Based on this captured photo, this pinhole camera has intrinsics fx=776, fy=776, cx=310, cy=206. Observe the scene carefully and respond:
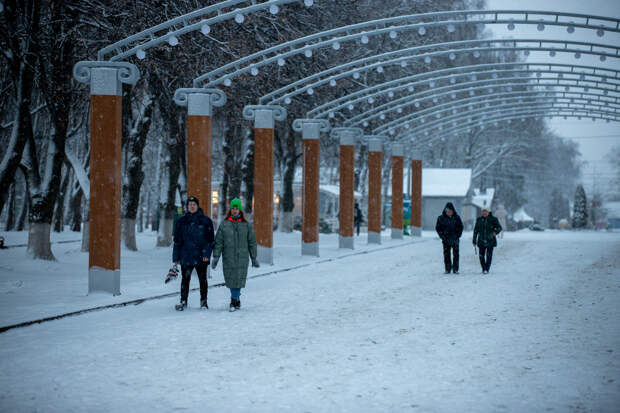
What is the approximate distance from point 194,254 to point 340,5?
16.6 metres

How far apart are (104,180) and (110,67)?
6.60 feet

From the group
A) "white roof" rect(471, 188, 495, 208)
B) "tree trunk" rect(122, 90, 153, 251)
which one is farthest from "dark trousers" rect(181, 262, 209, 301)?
"white roof" rect(471, 188, 495, 208)

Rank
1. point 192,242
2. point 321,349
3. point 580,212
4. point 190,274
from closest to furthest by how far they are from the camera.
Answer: point 321,349
point 192,242
point 190,274
point 580,212

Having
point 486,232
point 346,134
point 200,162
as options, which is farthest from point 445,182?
point 200,162

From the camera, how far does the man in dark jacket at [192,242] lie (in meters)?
11.9

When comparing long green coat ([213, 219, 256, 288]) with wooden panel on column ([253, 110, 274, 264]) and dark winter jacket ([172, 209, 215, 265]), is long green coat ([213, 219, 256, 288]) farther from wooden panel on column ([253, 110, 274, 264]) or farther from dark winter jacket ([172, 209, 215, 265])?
wooden panel on column ([253, 110, 274, 264])

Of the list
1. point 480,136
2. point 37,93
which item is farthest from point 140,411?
point 480,136

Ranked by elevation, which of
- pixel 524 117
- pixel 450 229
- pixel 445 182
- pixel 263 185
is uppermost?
pixel 524 117

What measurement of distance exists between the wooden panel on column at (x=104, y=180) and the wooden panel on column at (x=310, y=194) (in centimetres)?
1208

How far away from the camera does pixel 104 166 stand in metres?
13.8

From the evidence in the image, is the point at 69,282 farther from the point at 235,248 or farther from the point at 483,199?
the point at 483,199

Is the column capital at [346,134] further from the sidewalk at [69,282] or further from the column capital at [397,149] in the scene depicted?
the column capital at [397,149]

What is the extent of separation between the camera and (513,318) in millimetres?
11383

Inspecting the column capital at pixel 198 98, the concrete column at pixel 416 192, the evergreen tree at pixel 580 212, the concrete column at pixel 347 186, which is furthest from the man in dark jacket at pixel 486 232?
the evergreen tree at pixel 580 212
